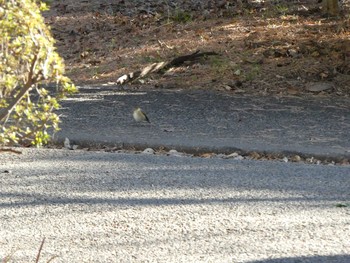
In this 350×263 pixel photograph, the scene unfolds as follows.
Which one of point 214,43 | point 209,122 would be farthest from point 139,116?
point 214,43

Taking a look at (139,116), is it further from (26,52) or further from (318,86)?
(26,52)

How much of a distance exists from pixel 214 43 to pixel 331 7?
2.41 metres

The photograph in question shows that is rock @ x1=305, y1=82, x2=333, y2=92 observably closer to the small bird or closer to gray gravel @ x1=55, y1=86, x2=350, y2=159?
gray gravel @ x1=55, y1=86, x2=350, y2=159

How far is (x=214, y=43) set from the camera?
10.5 metres

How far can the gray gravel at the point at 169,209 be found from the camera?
13.0 feet

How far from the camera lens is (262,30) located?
35.7 ft

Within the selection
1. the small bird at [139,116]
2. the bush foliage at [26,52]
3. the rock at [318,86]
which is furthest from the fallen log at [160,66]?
the bush foliage at [26,52]

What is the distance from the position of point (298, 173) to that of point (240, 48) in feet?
15.7

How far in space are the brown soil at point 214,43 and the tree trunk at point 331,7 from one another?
14 centimetres

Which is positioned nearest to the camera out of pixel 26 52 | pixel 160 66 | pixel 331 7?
pixel 26 52

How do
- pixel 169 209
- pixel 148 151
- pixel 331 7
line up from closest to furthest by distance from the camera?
pixel 169 209
pixel 148 151
pixel 331 7

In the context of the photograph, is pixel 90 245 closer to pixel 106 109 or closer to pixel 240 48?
pixel 106 109

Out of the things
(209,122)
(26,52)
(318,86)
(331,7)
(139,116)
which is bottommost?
(318,86)

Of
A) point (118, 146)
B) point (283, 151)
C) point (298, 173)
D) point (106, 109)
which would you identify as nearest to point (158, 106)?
point (106, 109)
